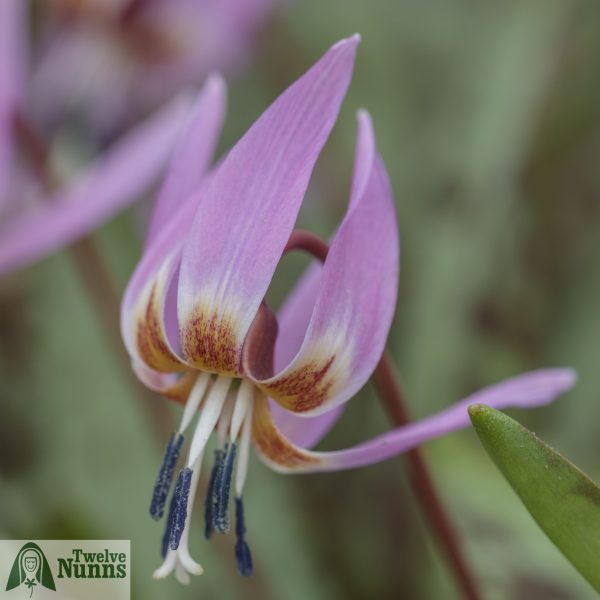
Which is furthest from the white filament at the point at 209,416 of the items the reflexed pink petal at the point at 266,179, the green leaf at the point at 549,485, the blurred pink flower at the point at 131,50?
the blurred pink flower at the point at 131,50

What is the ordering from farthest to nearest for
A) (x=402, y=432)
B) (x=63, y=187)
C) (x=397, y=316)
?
(x=397, y=316), (x=63, y=187), (x=402, y=432)

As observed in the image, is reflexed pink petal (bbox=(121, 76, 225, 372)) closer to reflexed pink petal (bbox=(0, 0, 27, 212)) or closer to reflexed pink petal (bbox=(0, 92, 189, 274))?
reflexed pink petal (bbox=(0, 92, 189, 274))

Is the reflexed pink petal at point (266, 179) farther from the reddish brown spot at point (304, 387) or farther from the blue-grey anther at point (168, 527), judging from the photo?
the blue-grey anther at point (168, 527)

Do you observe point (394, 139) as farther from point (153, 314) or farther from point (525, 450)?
point (525, 450)

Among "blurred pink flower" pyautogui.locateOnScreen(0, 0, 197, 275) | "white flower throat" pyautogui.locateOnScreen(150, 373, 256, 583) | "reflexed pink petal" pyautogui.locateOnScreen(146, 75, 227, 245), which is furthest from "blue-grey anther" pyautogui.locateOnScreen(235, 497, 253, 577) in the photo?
"blurred pink flower" pyautogui.locateOnScreen(0, 0, 197, 275)

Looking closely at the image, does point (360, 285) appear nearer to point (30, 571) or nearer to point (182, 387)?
point (182, 387)

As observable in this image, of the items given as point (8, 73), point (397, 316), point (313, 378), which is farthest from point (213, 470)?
point (397, 316)

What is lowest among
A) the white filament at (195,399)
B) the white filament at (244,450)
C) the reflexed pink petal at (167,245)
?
the white filament at (244,450)
